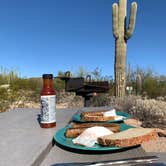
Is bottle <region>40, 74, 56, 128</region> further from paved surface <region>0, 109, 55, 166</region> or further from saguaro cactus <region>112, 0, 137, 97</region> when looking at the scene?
saguaro cactus <region>112, 0, 137, 97</region>

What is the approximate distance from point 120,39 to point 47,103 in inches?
183

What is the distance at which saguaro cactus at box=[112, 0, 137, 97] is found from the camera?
5.61 meters

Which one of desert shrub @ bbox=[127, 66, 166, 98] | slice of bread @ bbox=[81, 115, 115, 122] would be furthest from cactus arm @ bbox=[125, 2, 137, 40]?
slice of bread @ bbox=[81, 115, 115, 122]

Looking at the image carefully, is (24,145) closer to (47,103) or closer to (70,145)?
(70,145)

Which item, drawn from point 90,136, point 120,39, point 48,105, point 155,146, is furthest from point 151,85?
point 90,136

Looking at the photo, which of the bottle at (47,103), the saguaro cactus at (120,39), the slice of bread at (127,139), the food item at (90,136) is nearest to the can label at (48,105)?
the bottle at (47,103)

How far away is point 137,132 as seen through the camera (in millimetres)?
1037

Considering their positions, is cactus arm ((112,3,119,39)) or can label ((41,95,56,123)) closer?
can label ((41,95,56,123))

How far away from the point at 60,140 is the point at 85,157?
0.59ft

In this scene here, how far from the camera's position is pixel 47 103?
4.42 feet

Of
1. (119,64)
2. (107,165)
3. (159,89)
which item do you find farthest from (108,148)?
(159,89)

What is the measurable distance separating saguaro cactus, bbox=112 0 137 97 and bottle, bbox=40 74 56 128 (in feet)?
14.0

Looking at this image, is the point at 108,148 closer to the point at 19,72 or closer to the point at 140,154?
the point at 140,154

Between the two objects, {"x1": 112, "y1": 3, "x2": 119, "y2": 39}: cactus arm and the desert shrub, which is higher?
{"x1": 112, "y1": 3, "x2": 119, "y2": 39}: cactus arm
